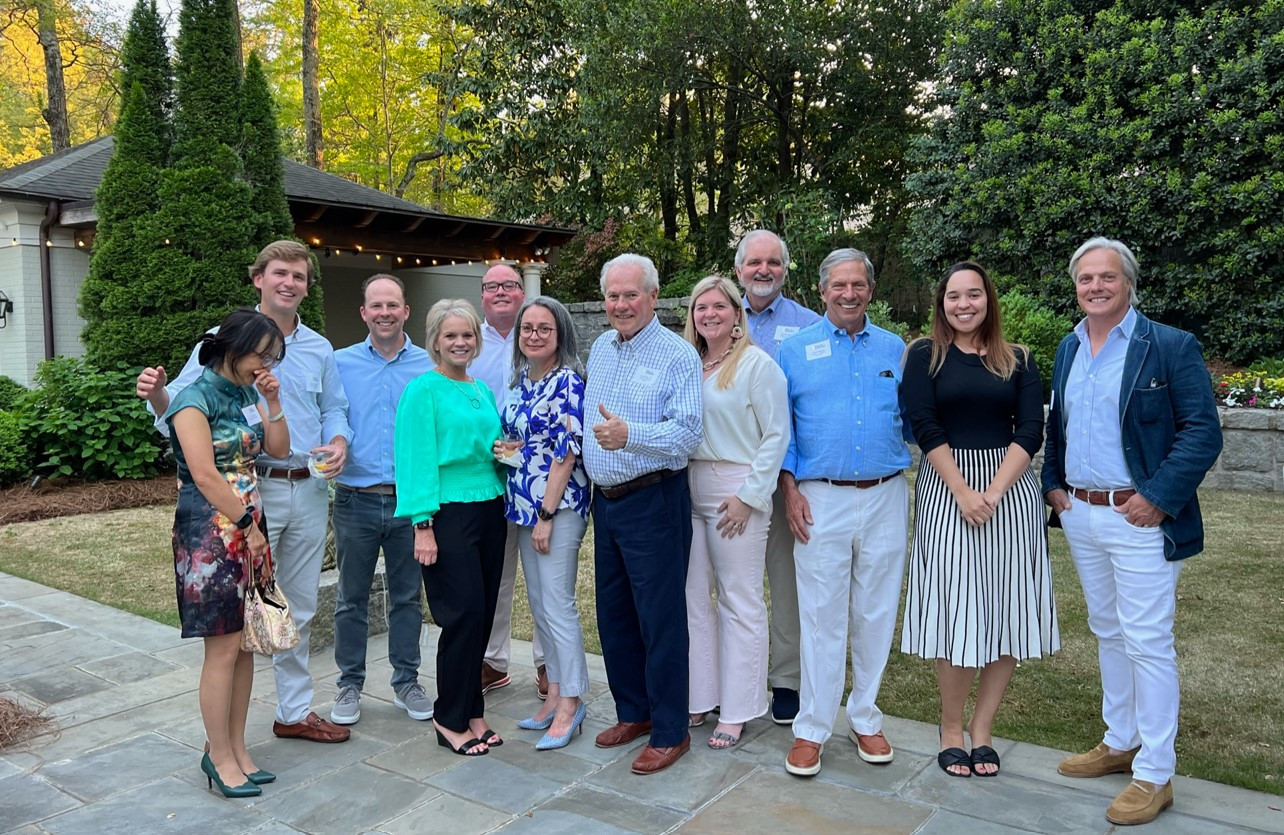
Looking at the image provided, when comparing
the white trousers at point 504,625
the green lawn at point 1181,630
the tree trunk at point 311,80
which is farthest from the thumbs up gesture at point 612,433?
the tree trunk at point 311,80

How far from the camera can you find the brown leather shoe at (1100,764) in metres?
2.92

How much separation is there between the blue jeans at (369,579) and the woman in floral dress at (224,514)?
20.2 inches

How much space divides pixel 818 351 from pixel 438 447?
1.37 m

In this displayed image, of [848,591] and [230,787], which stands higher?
[848,591]

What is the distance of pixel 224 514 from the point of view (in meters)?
2.80

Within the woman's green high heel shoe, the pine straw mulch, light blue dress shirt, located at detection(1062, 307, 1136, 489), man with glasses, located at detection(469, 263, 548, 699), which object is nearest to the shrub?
the pine straw mulch

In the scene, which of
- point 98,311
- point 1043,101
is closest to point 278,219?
point 98,311

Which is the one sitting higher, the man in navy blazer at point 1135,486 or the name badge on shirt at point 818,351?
the name badge on shirt at point 818,351

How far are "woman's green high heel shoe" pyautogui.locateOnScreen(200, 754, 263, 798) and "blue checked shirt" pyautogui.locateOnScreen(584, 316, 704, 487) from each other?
149 cm

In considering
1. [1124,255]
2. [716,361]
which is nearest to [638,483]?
[716,361]

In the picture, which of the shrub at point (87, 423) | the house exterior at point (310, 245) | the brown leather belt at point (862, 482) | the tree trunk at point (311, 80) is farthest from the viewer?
the tree trunk at point (311, 80)

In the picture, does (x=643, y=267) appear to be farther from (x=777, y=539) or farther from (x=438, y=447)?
(x=777, y=539)

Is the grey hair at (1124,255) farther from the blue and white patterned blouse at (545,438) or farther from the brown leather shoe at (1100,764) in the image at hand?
the blue and white patterned blouse at (545,438)

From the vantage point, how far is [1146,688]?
2707mm
